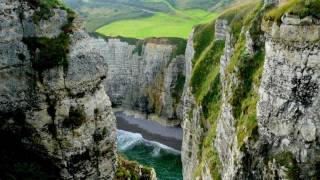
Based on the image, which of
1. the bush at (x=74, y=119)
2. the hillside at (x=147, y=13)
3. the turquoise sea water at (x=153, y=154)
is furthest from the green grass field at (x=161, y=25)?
the bush at (x=74, y=119)

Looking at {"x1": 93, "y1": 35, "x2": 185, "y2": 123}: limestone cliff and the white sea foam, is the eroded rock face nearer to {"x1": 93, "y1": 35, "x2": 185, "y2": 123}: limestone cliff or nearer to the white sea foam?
the white sea foam

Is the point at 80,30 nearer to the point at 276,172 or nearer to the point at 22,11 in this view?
the point at 22,11

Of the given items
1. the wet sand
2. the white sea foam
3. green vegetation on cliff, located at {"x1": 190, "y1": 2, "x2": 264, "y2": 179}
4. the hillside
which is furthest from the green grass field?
green vegetation on cliff, located at {"x1": 190, "y1": 2, "x2": 264, "y2": 179}

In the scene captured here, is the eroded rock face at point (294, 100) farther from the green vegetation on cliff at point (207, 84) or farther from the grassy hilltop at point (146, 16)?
the grassy hilltop at point (146, 16)

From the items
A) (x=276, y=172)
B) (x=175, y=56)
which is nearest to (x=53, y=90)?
(x=276, y=172)

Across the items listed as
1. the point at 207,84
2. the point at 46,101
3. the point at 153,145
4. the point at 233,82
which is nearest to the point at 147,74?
the point at 153,145
